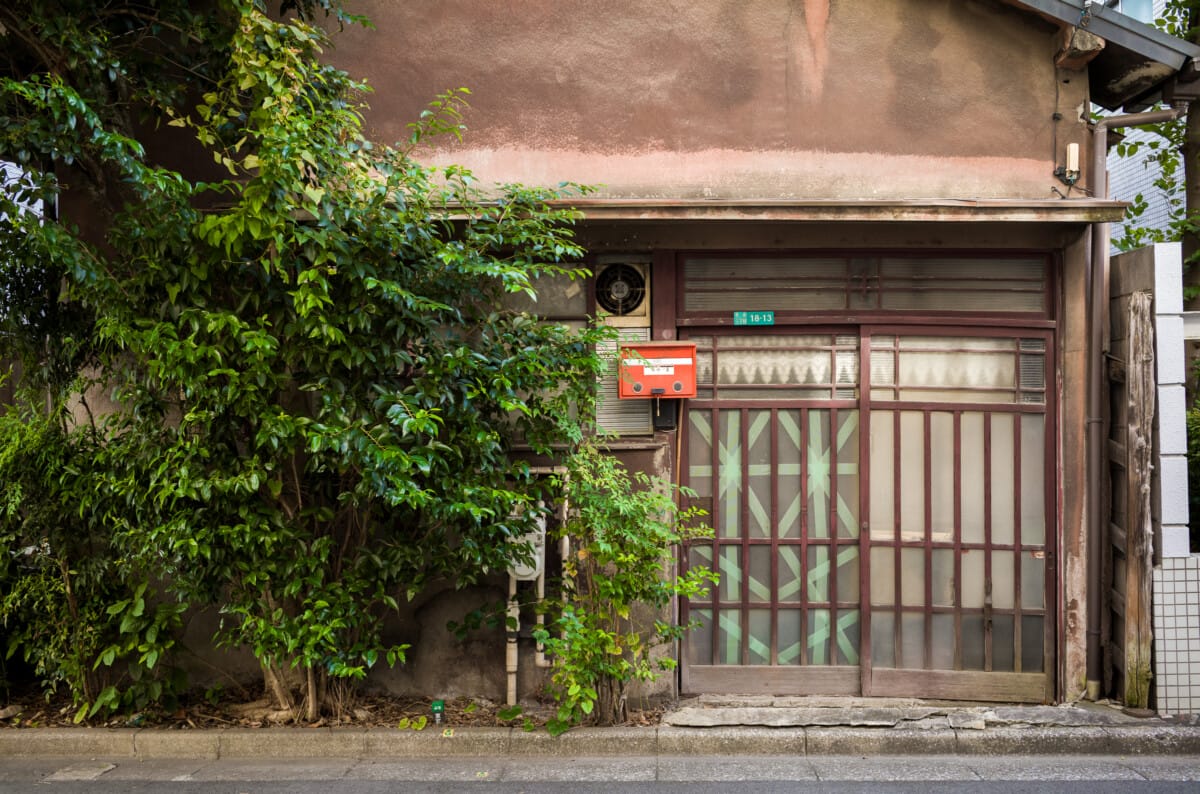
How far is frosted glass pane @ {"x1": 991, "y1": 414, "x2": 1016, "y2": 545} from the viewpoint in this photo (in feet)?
23.2

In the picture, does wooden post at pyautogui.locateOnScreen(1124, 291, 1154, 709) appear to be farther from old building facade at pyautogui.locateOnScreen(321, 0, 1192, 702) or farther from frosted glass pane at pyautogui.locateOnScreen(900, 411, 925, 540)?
frosted glass pane at pyautogui.locateOnScreen(900, 411, 925, 540)

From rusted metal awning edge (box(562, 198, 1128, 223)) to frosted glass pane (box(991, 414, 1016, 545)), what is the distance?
1510 millimetres

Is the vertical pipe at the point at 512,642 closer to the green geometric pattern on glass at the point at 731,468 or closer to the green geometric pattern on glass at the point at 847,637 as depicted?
the green geometric pattern on glass at the point at 731,468

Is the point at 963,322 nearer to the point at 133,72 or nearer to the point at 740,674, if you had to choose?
the point at 740,674

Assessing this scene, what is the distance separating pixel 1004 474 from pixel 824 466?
1.32 meters

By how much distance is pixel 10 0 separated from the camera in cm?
580

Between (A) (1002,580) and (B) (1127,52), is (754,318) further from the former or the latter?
(B) (1127,52)

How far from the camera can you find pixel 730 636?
7184 mm

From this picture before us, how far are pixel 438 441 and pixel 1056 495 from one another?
4.49 m

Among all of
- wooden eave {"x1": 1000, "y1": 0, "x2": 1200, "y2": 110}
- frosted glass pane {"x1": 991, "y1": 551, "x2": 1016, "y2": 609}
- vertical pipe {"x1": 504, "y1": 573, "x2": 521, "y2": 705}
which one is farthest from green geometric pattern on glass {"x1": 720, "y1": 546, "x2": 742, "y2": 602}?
wooden eave {"x1": 1000, "y1": 0, "x2": 1200, "y2": 110}

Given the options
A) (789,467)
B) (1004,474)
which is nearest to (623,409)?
(789,467)

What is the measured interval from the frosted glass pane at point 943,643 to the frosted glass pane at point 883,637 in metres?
0.29

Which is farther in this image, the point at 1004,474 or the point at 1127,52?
the point at 1004,474

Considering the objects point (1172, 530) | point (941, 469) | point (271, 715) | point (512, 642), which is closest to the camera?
point (1172, 530)
